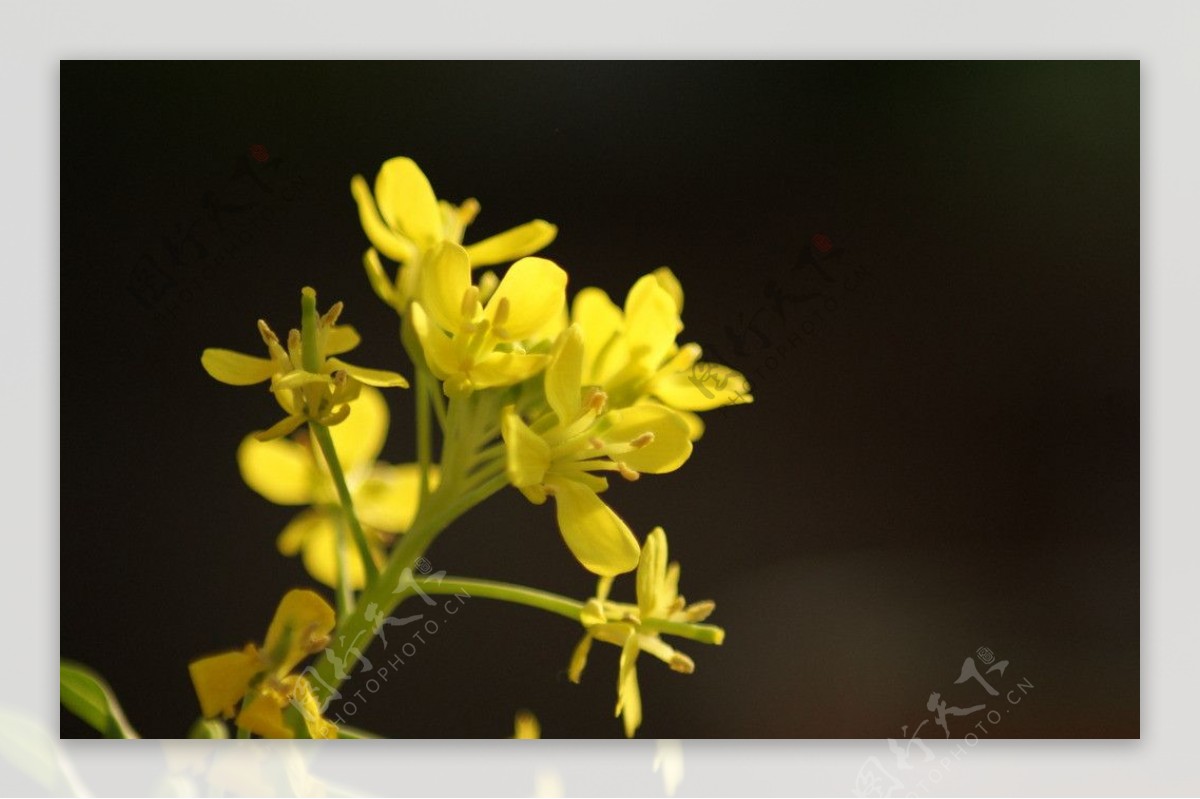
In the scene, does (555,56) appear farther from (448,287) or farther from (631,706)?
(631,706)

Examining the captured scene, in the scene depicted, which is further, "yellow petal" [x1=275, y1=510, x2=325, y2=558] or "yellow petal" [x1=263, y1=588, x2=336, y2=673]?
"yellow petal" [x1=275, y1=510, x2=325, y2=558]

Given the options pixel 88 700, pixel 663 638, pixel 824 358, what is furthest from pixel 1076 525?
pixel 88 700

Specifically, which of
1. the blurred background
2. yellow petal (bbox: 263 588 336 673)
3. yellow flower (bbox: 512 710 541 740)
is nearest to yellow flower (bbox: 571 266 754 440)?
the blurred background

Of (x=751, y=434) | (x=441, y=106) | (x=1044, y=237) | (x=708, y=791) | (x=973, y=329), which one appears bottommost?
(x=708, y=791)

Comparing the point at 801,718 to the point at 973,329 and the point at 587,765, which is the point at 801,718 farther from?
the point at 973,329

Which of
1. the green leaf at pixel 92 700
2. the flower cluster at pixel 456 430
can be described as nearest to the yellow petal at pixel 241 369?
the flower cluster at pixel 456 430

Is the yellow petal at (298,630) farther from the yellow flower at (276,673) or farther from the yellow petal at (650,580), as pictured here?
the yellow petal at (650,580)

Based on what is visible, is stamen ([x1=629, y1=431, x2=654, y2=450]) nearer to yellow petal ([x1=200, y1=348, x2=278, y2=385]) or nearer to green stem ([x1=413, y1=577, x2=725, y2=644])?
green stem ([x1=413, y1=577, x2=725, y2=644])
